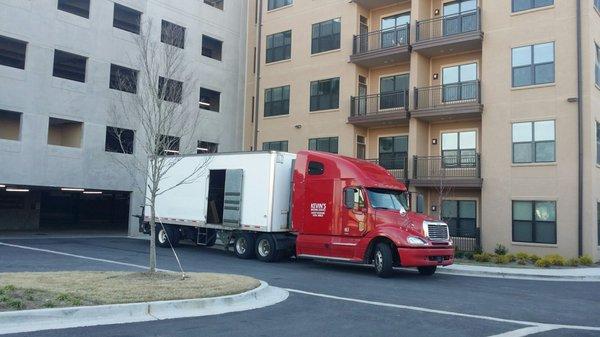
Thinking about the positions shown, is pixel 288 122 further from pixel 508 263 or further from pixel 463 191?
pixel 508 263

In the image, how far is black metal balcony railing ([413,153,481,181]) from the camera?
2503 centimetres

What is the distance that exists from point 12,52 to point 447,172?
20.3 meters

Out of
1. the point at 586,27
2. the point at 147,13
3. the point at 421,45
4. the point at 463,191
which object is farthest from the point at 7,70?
the point at 586,27

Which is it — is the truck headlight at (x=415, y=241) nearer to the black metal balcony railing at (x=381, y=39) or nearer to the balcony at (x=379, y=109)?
the balcony at (x=379, y=109)

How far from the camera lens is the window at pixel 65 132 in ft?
89.2

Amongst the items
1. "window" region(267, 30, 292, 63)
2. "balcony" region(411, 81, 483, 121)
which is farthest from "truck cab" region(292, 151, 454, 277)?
"window" region(267, 30, 292, 63)

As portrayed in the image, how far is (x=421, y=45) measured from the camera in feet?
85.4

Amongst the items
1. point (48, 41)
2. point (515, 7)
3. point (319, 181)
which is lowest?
point (319, 181)

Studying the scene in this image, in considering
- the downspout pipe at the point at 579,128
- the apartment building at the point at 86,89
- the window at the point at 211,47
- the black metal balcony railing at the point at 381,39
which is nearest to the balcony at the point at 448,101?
the black metal balcony railing at the point at 381,39

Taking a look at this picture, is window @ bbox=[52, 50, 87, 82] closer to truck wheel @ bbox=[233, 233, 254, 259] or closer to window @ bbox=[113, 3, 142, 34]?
window @ bbox=[113, 3, 142, 34]

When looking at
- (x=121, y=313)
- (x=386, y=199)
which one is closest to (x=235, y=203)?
(x=386, y=199)

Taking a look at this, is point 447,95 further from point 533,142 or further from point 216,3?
point 216,3

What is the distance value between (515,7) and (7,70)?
2211 centimetres

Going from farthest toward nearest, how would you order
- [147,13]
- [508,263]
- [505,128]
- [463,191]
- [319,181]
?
[147,13]
[463,191]
[505,128]
[508,263]
[319,181]
